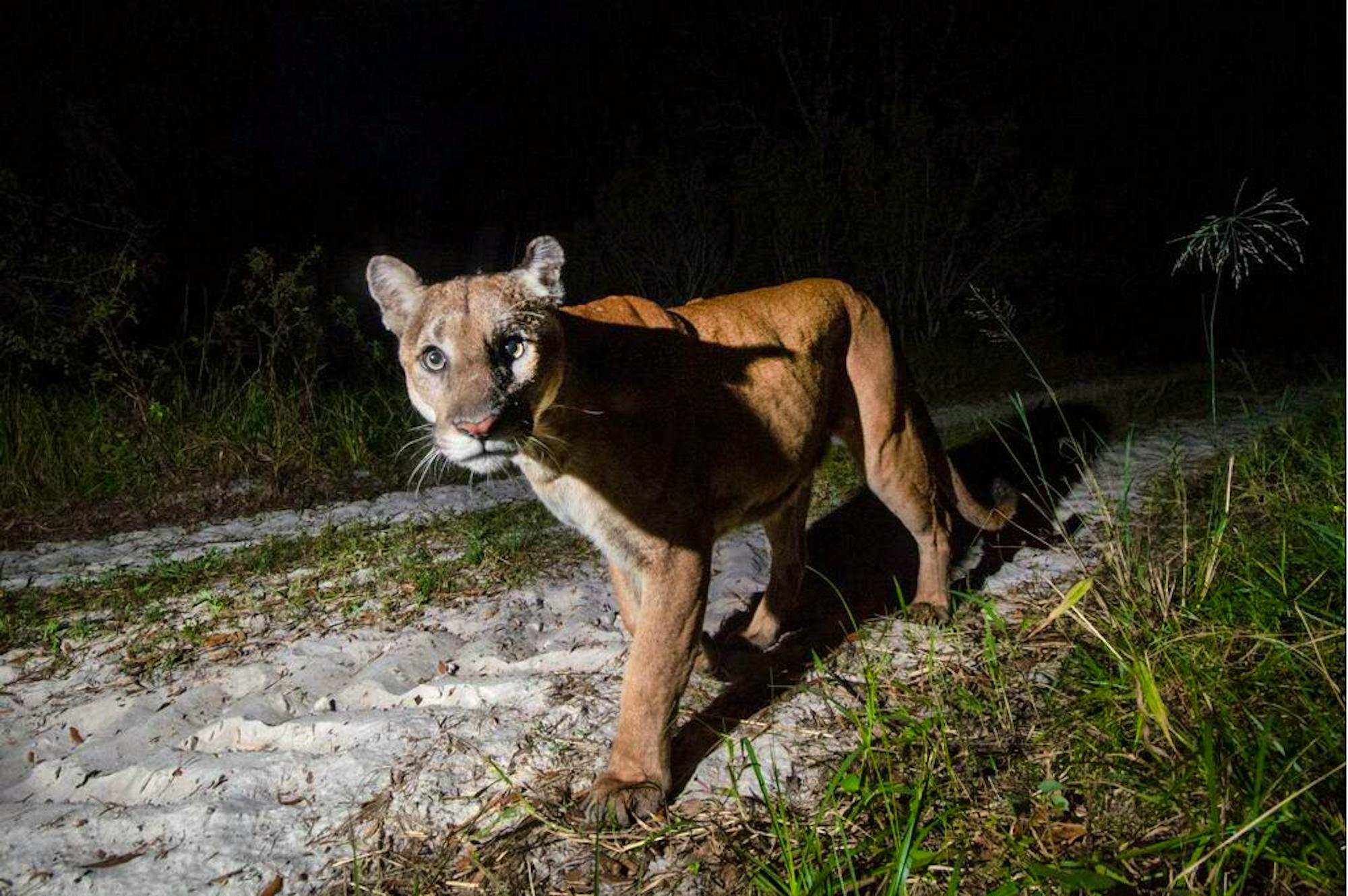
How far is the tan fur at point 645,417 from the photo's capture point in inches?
105

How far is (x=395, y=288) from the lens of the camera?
309 cm

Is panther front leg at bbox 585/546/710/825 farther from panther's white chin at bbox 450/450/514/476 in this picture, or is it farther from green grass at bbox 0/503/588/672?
green grass at bbox 0/503/588/672

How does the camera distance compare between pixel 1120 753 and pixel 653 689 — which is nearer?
pixel 1120 753

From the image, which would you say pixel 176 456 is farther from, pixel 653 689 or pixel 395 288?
pixel 653 689

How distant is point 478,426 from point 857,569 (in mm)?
2653

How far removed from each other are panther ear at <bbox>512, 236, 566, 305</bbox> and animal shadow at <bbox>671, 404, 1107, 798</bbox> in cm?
146

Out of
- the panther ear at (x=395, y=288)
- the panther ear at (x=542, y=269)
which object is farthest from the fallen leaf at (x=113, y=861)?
the panther ear at (x=542, y=269)

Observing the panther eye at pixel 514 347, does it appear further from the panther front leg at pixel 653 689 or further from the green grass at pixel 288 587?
the green grass at pixel 288 587

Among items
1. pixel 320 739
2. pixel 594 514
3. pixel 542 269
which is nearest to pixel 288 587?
pixel 320 739

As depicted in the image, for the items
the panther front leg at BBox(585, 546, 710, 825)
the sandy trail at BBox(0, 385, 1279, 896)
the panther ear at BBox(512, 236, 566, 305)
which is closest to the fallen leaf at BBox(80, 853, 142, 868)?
the sandy trail at BBox(0, 385, 1279, 896)

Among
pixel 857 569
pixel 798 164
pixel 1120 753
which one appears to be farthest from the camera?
pixel 798 164

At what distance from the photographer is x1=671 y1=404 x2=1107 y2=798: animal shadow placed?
10.3ft

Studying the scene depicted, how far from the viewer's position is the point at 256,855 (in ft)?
8.14

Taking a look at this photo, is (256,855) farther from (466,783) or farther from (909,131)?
(909,131)
